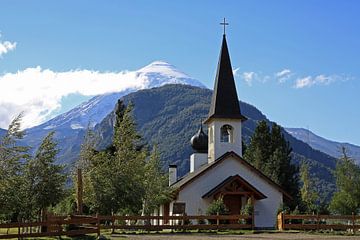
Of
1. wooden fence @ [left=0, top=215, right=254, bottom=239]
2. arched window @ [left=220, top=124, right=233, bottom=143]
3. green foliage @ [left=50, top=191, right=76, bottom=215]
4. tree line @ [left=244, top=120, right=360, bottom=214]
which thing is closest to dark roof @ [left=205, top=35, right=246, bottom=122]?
arched window @ [left=220, top=124, right=233, bottom=143]

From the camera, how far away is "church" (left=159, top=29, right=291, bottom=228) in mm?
44594

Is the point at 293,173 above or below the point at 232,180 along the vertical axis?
above

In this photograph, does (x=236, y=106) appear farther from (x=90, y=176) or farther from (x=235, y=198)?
(x=90, y=176)

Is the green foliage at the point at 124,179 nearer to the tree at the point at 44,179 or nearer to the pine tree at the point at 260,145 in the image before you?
the tree at the point at 44,179

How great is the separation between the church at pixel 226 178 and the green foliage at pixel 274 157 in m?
13.9

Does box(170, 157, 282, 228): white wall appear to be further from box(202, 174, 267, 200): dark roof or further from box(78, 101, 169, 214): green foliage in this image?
box(78, 101, 169, 214): green foliage

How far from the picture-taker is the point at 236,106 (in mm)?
48875

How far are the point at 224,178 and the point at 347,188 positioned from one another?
1253 cm

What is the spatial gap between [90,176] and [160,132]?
157535 millimetres

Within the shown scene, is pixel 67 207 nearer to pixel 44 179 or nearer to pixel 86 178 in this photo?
pixel 86 178

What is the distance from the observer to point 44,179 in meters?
30.9

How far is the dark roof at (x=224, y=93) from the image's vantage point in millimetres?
48344

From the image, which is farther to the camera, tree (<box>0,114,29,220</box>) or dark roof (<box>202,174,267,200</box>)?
dark roof (<box>202,174,267,200</box>)

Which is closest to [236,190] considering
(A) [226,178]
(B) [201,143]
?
(A) [226,178]
